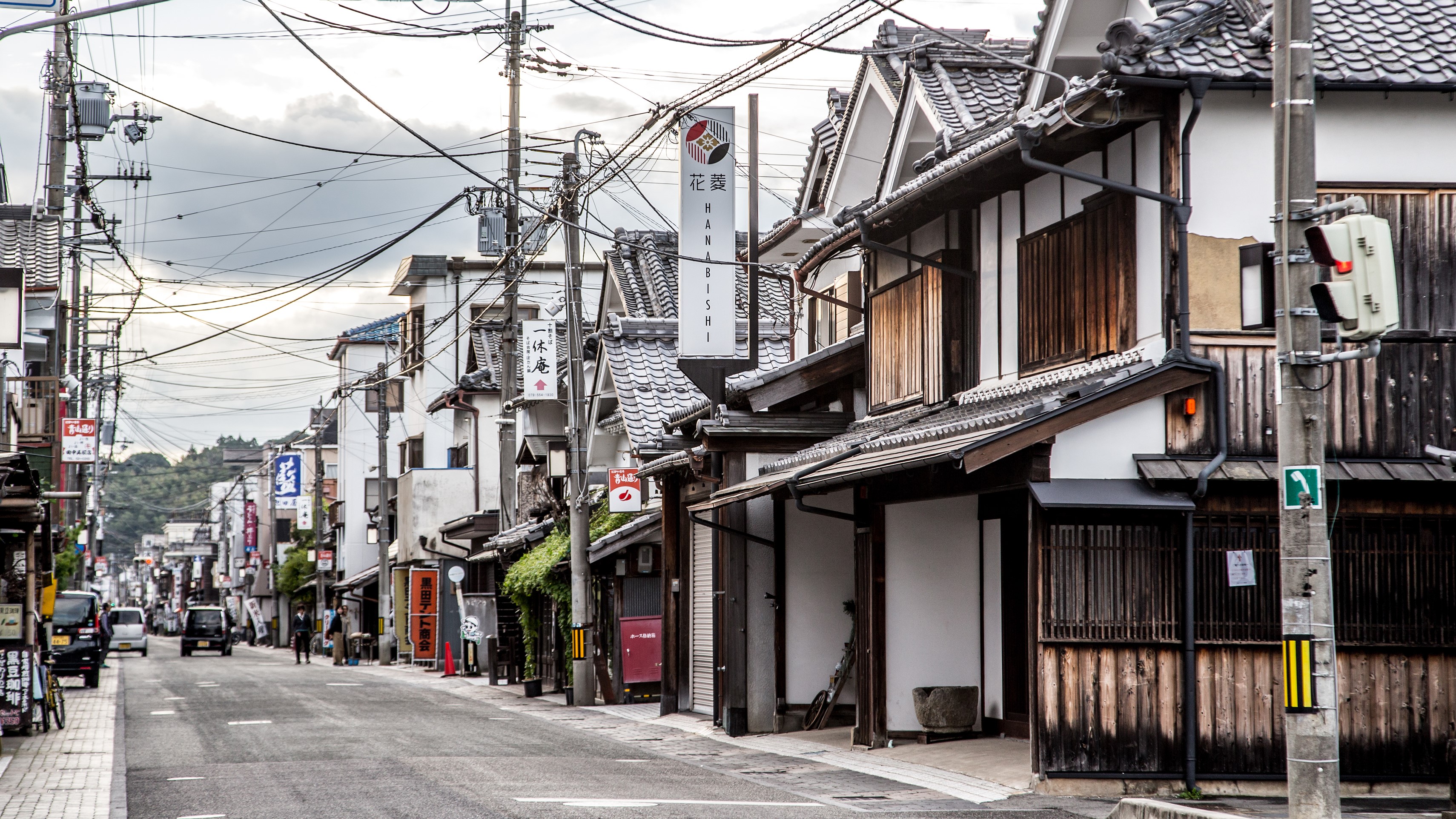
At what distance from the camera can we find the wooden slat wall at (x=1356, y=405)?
1305 cm

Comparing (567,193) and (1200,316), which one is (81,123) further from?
(1200,316)

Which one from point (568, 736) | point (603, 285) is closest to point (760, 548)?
point (568, 736)

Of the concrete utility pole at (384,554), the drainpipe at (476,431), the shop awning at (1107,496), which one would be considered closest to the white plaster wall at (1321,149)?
the shop awning at (1107,496)

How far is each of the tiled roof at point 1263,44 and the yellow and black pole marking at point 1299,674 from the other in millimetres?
5296

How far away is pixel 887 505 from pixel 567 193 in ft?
35.2

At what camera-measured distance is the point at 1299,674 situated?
31.5 feet

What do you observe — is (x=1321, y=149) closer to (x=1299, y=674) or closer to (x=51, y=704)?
(x=1299, y=674)

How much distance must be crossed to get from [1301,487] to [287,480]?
65443 mm

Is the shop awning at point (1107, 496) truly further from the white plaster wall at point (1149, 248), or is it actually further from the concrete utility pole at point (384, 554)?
the concrete utility pole at point (384, 554)

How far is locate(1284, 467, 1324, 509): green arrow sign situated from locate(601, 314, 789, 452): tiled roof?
17.8 meters

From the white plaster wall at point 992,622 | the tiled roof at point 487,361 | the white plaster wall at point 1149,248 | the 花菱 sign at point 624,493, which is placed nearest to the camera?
the white plaster wall at point 1149,248

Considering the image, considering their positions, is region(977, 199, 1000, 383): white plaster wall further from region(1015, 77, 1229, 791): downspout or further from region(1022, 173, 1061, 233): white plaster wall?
region(1015, 77, 1229, 791): downspout

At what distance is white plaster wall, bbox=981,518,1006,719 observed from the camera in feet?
56.5

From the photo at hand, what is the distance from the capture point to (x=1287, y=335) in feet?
31.9
